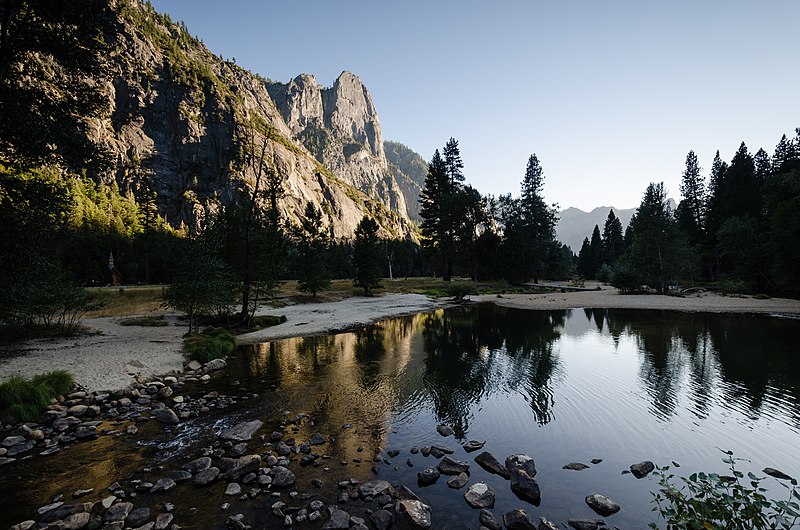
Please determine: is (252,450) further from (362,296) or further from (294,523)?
(362,296)

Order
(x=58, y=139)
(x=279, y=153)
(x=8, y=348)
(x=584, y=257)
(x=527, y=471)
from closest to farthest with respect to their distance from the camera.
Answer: (x=527, y=471), (x=58, y=139), (x=8, y=348), (x=584, y=257), (x=279, y=153)

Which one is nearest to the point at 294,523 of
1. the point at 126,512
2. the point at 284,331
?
the point at 126,512

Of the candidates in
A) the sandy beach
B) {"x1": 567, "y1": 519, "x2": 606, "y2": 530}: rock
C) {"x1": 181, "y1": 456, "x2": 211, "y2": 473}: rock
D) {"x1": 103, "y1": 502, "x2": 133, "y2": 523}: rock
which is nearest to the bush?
the sandy beach

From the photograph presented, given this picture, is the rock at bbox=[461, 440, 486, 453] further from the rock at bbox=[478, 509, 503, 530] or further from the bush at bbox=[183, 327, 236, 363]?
the bush at bbox=[183, 327, 236, 363]

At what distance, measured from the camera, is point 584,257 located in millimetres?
116250

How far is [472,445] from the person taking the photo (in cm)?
843

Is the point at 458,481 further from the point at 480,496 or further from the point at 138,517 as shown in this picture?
the point at 138,517

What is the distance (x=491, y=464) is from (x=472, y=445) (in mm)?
1021

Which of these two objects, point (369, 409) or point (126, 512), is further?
A: point (369, 409)

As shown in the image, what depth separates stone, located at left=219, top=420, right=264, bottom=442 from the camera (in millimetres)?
8625

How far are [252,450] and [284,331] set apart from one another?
58.5ft

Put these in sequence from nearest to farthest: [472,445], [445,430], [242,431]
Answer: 1. [472,445]
2. [242,431]
3. [445,430]

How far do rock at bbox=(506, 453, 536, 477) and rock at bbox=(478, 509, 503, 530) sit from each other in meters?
1.56

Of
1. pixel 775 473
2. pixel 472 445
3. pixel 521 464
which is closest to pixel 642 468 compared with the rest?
pixel 521 464
